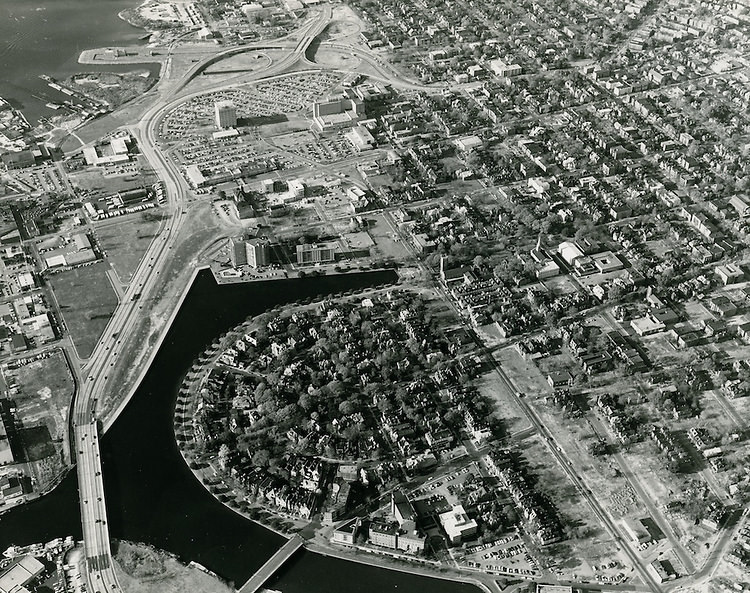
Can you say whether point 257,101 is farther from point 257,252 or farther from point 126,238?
point 257,252

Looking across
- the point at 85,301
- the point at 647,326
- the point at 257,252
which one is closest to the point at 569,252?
the point at 647,326

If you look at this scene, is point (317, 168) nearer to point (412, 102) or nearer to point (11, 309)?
point (412, 102)

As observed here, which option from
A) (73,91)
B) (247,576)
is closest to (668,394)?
(247,576)

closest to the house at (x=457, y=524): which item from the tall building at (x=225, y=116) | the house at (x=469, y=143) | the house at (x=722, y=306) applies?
the house at (x=722, y=306)

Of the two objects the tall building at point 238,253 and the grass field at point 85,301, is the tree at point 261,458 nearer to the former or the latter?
the grass field at point 85,301

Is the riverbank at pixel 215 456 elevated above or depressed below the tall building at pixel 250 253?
below
